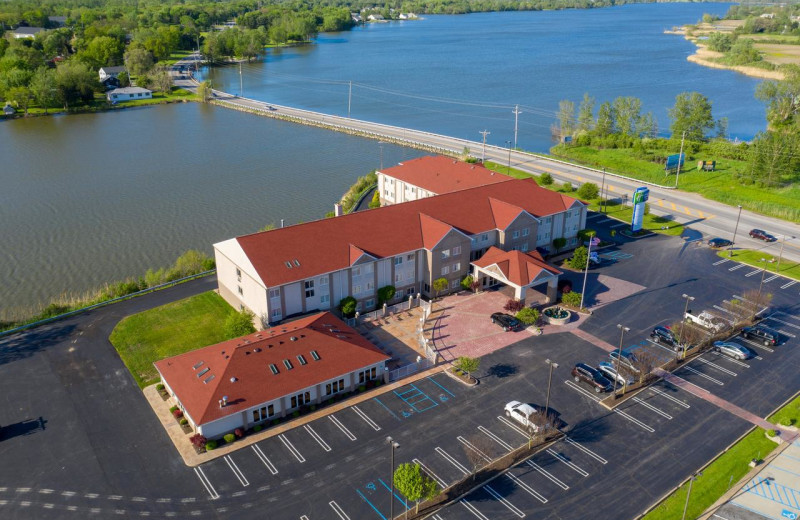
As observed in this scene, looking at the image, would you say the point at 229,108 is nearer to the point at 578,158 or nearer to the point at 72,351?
the point at 578,158

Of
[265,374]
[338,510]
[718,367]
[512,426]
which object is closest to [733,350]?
[718,367]

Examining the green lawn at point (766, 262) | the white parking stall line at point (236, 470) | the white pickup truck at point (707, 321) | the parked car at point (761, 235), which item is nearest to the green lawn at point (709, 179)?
the parked car at point (761, 235)

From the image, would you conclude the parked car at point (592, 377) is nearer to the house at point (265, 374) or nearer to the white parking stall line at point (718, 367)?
the white parking stall line at point (718, 367)

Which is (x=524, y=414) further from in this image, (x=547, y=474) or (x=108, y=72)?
(x=108, y=72)

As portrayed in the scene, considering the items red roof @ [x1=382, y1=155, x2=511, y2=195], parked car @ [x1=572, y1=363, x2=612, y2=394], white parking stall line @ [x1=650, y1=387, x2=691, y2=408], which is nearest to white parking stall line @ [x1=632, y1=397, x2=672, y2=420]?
white parking stall line @ [x1=650, y1=387, x2=691, y2=408]

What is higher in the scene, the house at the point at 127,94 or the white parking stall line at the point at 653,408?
the house at the point at 127,94

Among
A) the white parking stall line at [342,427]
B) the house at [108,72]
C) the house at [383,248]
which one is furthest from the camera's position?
the house at [108,72]

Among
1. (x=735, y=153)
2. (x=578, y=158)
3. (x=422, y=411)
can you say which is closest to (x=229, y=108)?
(x=578, y=158)
